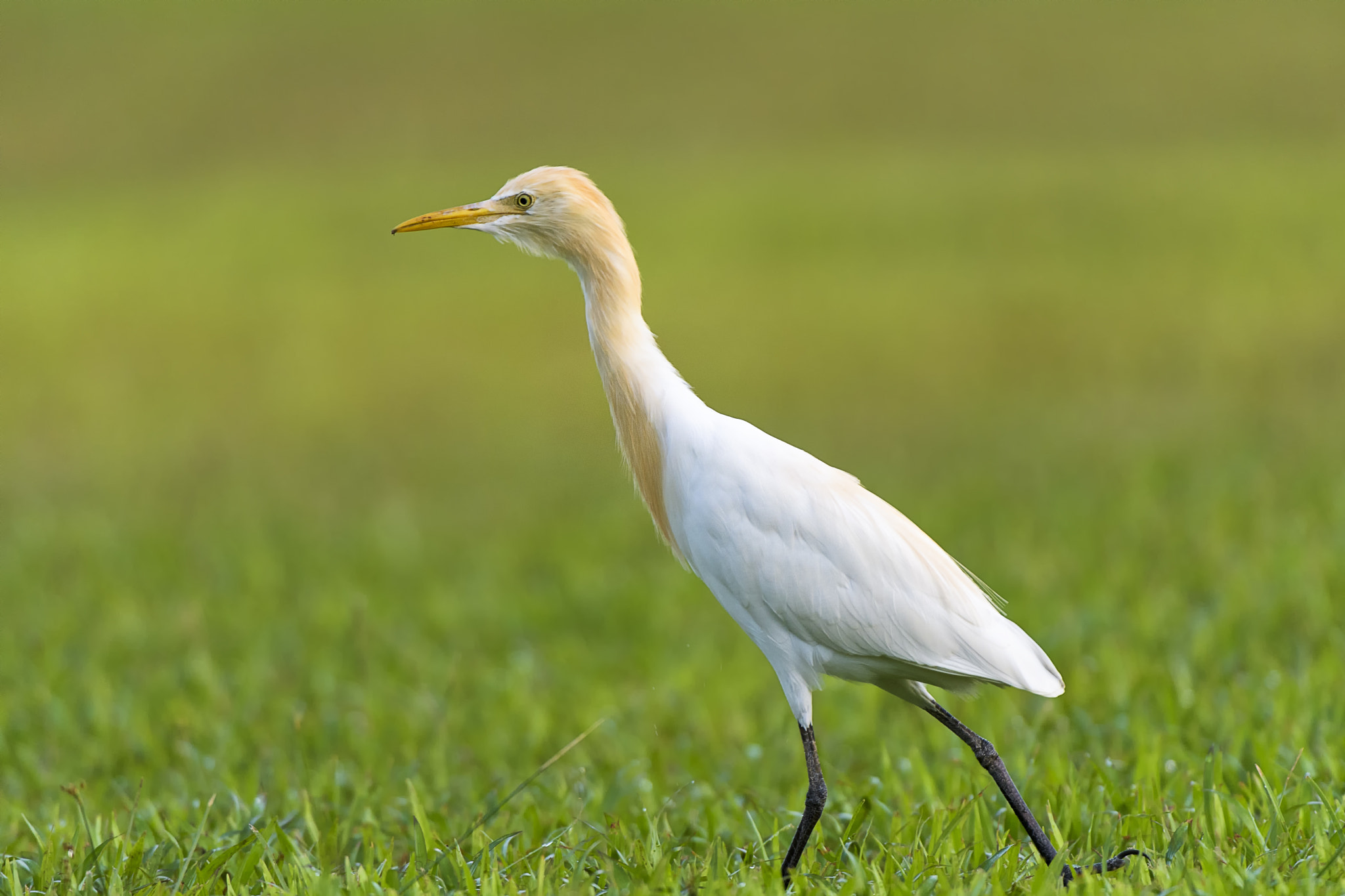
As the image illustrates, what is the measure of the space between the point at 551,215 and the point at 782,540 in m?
0.97

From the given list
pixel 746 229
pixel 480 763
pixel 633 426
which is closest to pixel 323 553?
pixel 480 763

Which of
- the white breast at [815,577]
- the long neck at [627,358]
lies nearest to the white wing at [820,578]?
the white breast at [815,577]

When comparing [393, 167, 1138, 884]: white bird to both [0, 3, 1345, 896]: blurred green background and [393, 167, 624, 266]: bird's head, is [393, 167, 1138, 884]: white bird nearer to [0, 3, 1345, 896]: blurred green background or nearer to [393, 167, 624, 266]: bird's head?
[393, 167, 624, 266]: bird's head

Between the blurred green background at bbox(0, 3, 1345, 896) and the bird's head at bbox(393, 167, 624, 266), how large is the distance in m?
1.56

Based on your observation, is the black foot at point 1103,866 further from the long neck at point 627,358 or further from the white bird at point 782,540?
the long neck at point 627,358

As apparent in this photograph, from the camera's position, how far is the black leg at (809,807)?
3158 mm

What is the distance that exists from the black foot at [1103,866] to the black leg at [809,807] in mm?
601

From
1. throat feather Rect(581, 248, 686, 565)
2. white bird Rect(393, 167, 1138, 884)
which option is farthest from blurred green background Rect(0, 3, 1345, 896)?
throat feather Rect(581, 248, 686, 565)

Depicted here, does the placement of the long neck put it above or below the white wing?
above

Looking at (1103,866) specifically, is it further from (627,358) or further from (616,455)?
(616,455)

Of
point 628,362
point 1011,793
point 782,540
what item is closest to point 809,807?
point 1011,793

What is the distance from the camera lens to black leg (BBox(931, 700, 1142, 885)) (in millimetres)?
3182

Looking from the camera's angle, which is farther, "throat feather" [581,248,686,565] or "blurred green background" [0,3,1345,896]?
"blurred green background" [0,3,1345,896]

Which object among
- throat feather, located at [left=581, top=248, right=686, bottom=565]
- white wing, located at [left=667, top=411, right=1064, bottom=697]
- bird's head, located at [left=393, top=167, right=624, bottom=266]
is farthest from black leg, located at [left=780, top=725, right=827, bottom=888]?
bird's head, located at [left=393, top=167, right=624, bottom=266]
